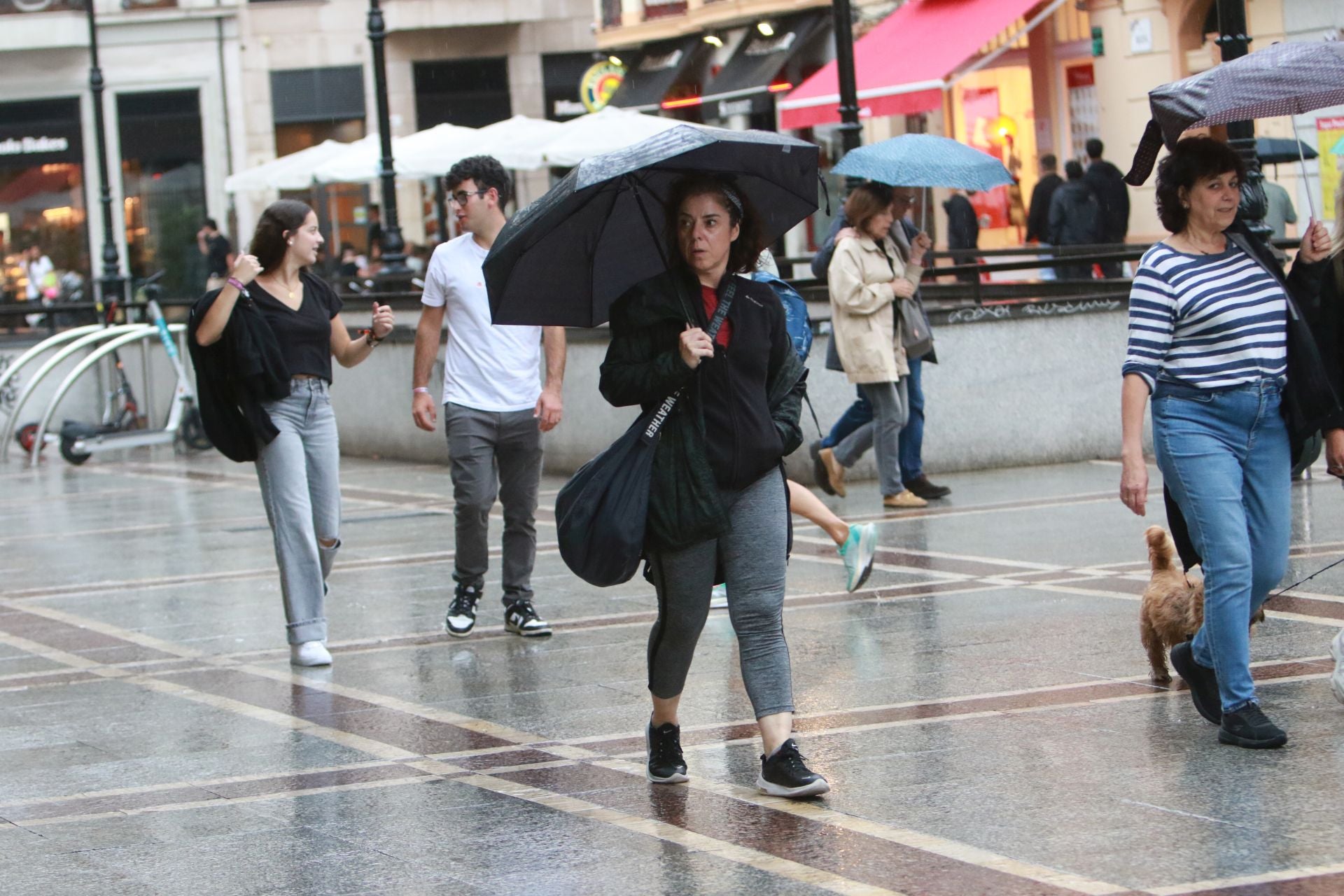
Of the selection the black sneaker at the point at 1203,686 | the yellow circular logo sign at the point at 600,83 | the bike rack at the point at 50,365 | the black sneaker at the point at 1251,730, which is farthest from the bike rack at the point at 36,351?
the black sneaker at the point at 1251,730

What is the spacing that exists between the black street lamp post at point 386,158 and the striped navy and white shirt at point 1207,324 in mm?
15385

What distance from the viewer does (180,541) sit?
43.9 ft

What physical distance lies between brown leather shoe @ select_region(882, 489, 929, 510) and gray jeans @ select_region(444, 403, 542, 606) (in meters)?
3.78

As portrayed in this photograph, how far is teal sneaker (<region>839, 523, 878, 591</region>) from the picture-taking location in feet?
31.0

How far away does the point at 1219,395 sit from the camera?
624 centimetres

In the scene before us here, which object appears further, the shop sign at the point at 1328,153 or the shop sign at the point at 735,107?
the shop sign at the point at 735,107

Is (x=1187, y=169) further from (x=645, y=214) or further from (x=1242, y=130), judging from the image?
(x=1242, y=130)

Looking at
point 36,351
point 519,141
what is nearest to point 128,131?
point 519,141

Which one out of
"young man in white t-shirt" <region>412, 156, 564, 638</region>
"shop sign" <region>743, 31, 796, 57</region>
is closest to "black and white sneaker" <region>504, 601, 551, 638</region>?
"young man in white t-shirt" <region>412, 156, 564, 638</region>

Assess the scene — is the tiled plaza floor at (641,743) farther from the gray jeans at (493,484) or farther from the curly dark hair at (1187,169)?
the curly dark hair at (1187,169)

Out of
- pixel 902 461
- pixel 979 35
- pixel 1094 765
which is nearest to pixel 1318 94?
pixel 1094 765

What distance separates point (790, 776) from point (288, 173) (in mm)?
25607

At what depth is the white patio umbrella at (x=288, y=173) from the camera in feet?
98.5

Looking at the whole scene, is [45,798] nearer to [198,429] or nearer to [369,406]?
[369,406]
